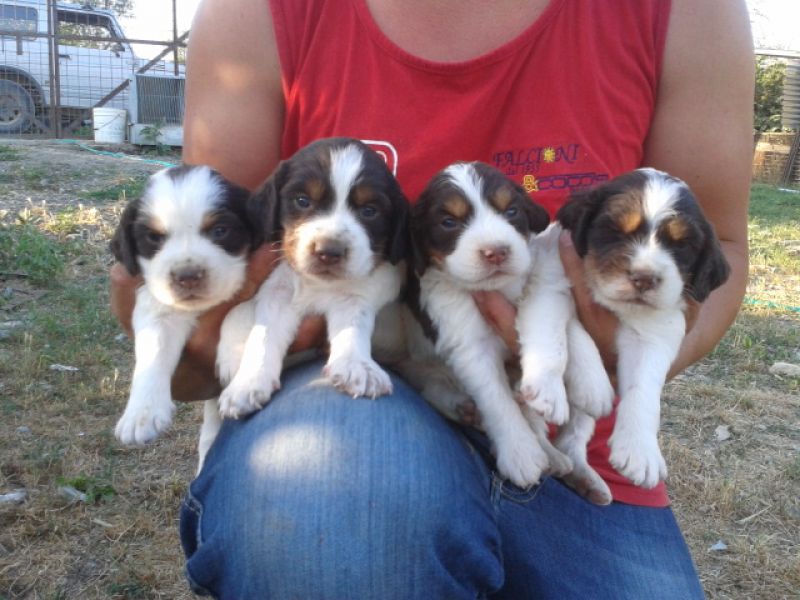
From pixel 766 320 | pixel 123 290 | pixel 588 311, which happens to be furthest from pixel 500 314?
pixel 766 320

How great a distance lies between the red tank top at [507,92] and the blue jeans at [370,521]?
0.47 m

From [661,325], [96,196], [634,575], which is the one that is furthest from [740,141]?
[96,196]

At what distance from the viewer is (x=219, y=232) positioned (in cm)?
279

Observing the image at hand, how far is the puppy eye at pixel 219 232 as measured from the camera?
2775mm

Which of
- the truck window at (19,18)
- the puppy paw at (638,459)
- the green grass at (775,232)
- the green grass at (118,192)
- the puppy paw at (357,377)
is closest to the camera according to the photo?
the puppy paw at (357,377)

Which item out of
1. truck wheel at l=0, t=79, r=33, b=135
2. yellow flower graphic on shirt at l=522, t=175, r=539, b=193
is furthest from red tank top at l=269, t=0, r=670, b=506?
truck wheel at l=0, t=79, r=33, b=135

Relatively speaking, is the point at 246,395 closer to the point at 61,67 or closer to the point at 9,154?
the point at 9,154

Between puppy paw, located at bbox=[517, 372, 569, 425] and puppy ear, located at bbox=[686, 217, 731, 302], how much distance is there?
0.53 metres

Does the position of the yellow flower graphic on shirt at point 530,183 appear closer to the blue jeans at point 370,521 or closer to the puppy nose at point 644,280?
the puppy nose at point 644,280

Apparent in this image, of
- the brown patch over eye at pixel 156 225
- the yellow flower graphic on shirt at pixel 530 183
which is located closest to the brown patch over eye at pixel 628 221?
the yellow flower graphic on shirt at pixel 530 183

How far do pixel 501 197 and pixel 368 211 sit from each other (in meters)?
0.44

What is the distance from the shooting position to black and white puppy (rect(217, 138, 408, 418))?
2.60 metres

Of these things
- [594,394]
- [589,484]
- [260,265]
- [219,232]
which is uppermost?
[219,232]

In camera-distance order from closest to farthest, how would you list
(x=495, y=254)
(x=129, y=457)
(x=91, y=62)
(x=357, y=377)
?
(x=357, y=377) < (x=495, y=254) < (x=129, y=457) < (x=91, y=62)
